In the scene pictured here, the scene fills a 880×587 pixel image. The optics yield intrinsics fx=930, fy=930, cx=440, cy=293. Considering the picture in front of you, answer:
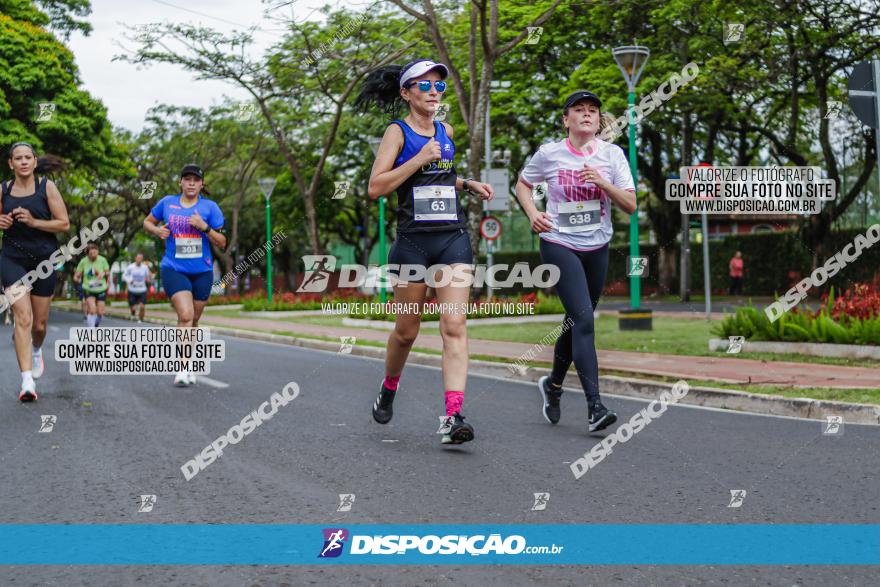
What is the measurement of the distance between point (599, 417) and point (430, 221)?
5.36ft

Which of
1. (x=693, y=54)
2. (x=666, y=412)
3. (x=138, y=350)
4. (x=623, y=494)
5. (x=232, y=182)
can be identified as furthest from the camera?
(x=232, y=182)

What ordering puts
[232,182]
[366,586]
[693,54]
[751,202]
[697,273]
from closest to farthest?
[366,586] < [751,202] < [693,54] < [697,273] < [232,182]

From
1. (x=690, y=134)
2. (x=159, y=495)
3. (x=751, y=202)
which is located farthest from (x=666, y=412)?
(x=690, y=134)

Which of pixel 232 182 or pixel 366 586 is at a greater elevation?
pixel 232 182

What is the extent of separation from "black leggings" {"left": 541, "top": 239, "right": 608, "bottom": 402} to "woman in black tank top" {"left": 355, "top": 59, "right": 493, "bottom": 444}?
77cm

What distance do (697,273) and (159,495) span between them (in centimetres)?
3379

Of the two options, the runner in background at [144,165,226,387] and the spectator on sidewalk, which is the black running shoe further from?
the spectator on sidewalk

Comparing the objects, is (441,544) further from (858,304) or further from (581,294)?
(858,304)

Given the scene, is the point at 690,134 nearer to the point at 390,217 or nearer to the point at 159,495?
the point at 390,217

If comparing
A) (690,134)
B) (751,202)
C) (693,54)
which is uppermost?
(693,54)

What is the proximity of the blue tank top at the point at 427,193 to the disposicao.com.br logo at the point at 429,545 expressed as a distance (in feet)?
7.29

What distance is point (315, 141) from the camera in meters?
37.6

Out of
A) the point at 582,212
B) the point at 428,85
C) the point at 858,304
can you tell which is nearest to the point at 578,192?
the point at 582,212

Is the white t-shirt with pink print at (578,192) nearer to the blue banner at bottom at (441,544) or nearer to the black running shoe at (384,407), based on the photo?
the black running shoe at (384,407)
